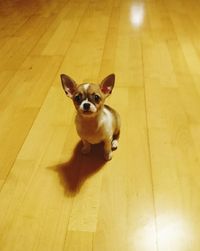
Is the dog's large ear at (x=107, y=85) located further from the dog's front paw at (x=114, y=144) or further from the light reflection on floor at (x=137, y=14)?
the light reflection on floor at (x=137, y=14)

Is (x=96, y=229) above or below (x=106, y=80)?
below

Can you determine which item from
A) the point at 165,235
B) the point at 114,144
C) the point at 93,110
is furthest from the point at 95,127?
the point at 165,235

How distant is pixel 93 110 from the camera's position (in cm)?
98

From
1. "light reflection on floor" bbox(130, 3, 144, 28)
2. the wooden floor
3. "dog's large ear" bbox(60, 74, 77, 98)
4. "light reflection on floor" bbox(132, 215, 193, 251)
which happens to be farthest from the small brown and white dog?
"light reflection on floor" bbox(130, 3, 144, 28)

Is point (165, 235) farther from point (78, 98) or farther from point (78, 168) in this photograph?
point (78, 98)

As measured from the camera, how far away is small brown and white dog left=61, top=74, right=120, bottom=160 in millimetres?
993

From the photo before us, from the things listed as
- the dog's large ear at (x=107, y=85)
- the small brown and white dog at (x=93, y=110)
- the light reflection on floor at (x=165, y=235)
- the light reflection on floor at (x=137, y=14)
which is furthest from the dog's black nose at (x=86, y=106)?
the light reflection on floor at (x=137, y=14)

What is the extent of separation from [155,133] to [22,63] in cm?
115

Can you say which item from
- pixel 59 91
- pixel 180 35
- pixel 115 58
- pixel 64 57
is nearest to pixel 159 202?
pixel 59 91

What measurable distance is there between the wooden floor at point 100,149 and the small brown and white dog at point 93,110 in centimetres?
15

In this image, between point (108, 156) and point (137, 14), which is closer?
point (108, 156)

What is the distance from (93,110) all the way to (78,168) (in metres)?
0.31

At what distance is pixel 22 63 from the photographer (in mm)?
1994

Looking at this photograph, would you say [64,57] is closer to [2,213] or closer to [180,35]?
[180,35]
